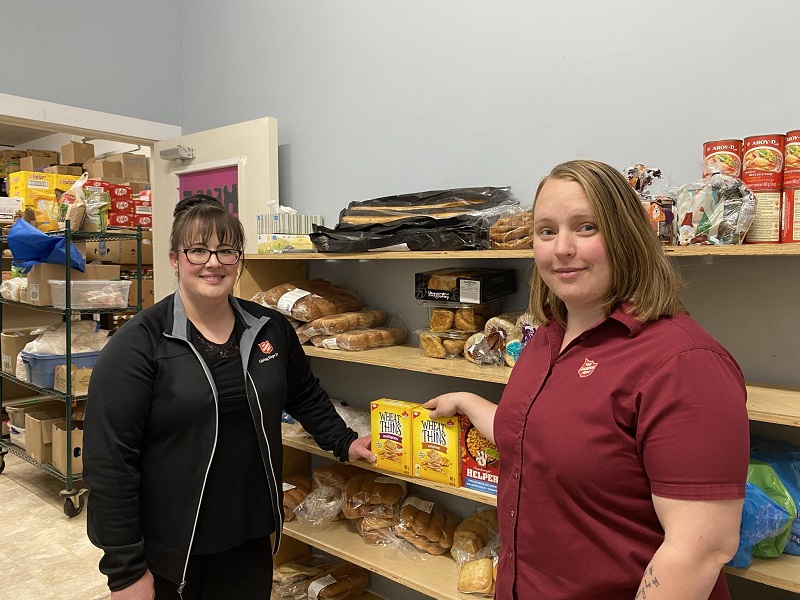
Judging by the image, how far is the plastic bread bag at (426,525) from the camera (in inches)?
84.0

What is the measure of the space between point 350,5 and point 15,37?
67.7 inches

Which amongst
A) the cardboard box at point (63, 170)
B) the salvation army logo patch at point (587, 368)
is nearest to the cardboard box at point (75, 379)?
the cardboard box at point (63, 170)

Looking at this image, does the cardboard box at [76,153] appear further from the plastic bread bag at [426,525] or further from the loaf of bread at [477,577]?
the loaf of bread at [477,577]

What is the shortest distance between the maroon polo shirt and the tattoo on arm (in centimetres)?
5

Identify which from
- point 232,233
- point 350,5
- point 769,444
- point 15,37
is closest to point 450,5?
point 350,5

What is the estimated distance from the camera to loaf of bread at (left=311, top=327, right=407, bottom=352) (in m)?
2.19

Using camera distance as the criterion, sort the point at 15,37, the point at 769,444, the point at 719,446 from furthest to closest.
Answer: the point at 15,37 → the point at 769,444 → the point at 719,446

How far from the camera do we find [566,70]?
1938 millimetres

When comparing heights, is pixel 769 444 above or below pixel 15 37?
below

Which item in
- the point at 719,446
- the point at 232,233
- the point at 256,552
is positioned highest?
the point at 232,233

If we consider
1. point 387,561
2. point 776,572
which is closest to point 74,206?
point 387,561

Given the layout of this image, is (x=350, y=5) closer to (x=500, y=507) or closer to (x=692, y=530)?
(x=500, y=507)

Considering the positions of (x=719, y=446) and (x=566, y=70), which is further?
(x=566, y=70)

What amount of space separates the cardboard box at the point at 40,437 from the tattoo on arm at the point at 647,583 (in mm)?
3964
